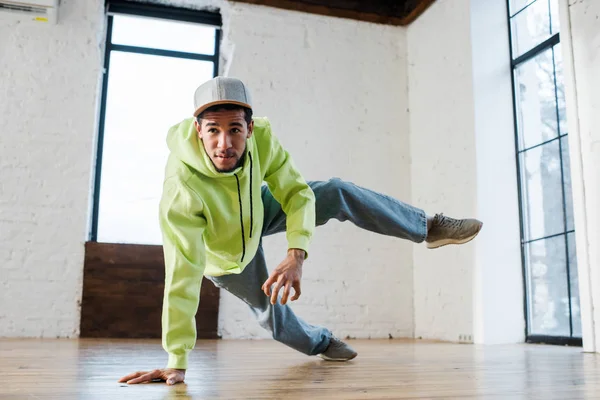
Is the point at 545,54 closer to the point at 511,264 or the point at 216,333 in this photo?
the point at 511,264

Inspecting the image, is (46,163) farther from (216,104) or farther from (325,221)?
(216,104)

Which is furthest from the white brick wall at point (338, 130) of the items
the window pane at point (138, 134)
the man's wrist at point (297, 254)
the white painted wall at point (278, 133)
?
the man's wrist at point (297, 254)

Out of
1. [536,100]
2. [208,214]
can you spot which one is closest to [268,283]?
[208,214]

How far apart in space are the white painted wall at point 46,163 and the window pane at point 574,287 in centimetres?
358

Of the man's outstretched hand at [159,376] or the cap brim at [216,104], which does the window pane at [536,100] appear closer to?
the cap brim at [216,104]

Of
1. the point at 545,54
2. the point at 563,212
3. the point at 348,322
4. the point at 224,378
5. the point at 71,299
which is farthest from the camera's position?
the point at 348,322

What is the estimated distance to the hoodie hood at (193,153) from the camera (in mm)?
1996

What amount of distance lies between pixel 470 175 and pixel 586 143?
1204mm

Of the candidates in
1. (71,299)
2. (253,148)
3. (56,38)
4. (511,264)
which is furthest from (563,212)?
(56,38)

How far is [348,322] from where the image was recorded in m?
5.13

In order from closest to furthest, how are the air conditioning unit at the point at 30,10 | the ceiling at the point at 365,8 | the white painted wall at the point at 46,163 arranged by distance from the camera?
the white painted wall at the point at 46,163, the air conditioning unit at the point at 30,10, the ceiling at the point at 365,8

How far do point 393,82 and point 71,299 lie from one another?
3403mm

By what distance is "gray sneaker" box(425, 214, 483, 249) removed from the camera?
101 inches

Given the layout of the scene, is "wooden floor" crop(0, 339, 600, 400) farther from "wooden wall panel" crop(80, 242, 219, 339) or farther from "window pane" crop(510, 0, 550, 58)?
"window pane" crop(510, 0, 550, 58)
